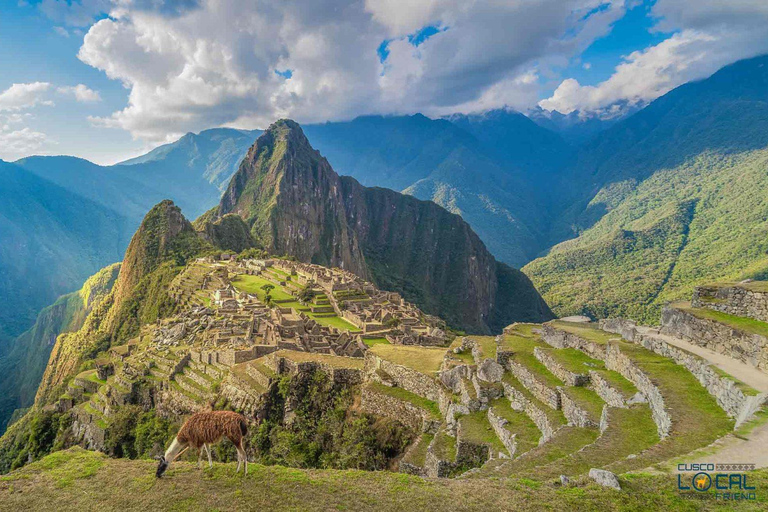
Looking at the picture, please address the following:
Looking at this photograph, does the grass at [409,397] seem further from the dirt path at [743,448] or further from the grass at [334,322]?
the grass at [334,322]

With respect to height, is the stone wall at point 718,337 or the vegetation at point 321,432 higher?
the stone wall at point 718,337

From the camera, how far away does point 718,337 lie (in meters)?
13.1

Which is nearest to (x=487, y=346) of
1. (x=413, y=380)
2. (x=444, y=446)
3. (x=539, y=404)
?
(x=413, y=380)

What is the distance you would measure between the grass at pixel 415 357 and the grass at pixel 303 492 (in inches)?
385

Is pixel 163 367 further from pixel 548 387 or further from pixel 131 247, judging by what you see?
pixel 131 247

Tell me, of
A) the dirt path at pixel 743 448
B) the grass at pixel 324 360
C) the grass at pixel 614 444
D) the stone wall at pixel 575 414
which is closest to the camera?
the dirt path at pixel 743 448

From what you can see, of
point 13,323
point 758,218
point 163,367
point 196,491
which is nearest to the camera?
point 196,491

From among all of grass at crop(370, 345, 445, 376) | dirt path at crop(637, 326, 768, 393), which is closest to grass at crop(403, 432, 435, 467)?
grass at crop(370, 345, 445, 376)

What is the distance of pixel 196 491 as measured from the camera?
7.73m

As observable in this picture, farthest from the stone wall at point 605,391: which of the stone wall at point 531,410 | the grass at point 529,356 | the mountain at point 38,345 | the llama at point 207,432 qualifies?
the mountain at point 38,345

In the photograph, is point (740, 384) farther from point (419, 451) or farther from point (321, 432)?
point (321, 432)

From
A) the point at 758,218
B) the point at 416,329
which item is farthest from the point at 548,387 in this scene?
the point at 758,218

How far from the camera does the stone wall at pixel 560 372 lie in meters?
14.0

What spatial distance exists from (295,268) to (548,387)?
6911 cm
